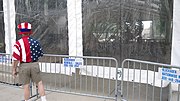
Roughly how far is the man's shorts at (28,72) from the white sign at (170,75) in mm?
2429

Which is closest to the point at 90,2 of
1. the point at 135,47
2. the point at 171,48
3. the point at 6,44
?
the point at 135,47

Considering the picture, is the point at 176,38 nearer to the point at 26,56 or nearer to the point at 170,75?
the point at 170,75

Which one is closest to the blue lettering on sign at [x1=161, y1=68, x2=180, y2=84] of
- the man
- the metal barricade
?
the metal barricade

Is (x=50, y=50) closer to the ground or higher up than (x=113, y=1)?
closer to the ground

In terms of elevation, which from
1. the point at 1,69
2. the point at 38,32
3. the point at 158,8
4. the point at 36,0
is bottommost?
the point at 1,69

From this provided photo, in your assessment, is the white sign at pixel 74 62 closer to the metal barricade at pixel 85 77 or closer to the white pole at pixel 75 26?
the metal barricade at pixel 85 77

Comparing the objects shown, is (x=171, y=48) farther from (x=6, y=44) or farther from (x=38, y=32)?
(x=6, y=44)

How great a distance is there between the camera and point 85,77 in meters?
5.96

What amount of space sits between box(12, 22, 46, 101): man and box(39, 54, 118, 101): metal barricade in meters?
1.05

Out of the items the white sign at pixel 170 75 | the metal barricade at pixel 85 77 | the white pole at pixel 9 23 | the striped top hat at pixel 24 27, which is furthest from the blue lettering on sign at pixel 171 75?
the white pole at pixel 9 23

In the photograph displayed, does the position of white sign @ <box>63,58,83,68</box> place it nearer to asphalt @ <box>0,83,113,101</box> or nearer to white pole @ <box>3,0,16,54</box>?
asphalt @ <box>0,83,113,101</box>

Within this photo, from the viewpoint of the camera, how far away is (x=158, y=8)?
5012 mm

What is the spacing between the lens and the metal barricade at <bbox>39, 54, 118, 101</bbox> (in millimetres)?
5375

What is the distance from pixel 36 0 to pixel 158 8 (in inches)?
148
